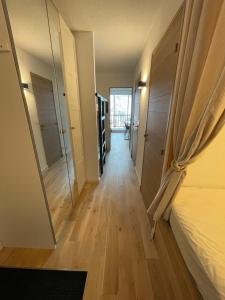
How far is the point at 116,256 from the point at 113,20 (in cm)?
290

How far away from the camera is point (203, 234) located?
2.89 ft

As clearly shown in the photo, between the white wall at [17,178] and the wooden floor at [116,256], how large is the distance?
0.67ft

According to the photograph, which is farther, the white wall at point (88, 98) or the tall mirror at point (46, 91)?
the white wall at point (88, 98)

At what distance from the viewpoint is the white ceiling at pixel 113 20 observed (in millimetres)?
1571

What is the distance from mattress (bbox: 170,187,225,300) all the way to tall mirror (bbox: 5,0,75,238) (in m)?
1.24

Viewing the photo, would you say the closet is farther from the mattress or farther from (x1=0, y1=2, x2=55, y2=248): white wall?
the mattress

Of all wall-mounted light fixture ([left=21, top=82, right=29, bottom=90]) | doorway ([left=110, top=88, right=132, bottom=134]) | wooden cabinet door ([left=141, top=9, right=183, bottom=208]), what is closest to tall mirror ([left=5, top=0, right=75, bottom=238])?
wall-mounted light fixture ([left=21, top=82, right=29, bottom=90])

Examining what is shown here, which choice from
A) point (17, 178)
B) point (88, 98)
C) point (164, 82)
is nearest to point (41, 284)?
point (17, 178)

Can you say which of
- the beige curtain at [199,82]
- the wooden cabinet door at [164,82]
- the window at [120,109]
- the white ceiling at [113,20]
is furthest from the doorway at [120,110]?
the beige curtain at [199,82]

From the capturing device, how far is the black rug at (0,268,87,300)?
1134 millimetres

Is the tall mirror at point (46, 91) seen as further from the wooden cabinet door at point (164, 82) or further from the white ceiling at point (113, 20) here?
the wooden cabinet door at point (164, 82)

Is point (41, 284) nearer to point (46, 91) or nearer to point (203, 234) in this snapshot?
point (203, 234)

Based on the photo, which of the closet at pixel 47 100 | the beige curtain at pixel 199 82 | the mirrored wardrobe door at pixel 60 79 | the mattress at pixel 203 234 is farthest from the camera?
the mirrored wardrobe door at pixel 60 79

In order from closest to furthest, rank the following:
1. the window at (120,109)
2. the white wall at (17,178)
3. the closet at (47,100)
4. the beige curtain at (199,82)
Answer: the beige curtain at (199,82)
the white wall at (17,178)
the closet at (47,100)
the window at (120,109)
